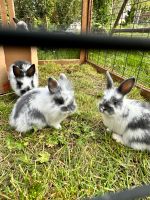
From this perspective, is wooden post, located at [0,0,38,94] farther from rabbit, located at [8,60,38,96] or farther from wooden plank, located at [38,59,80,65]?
wooden plank, located at [38,59,80,65]

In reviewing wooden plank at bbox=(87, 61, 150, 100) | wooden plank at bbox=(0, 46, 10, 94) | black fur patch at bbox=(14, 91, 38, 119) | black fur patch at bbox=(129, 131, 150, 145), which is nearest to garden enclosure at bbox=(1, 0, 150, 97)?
wooden plank at bbox=(87, 61, 150, 100)

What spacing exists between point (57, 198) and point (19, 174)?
36 cm

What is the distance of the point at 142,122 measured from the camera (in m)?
2.18

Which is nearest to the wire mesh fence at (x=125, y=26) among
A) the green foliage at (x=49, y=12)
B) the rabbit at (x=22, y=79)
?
the green foliage at (x=49, y=12)

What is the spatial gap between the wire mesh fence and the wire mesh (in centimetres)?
36

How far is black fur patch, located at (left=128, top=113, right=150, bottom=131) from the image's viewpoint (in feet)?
7.11

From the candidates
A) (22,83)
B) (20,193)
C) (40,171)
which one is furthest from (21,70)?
(20,193)

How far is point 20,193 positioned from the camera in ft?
5.69

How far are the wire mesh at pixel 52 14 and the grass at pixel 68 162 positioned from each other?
95.4 inches

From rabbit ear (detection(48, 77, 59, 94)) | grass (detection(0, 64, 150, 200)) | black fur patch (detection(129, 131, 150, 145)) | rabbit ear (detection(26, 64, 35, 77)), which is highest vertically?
rabbit ear (detection(48, 77, 59, 94))

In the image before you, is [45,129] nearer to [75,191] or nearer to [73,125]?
[73,125]

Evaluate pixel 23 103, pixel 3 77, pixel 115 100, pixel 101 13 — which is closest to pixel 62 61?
pixel 101 13

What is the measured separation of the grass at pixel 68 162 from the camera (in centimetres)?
182

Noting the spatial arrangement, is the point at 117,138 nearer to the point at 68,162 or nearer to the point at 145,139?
the point at 145,139
